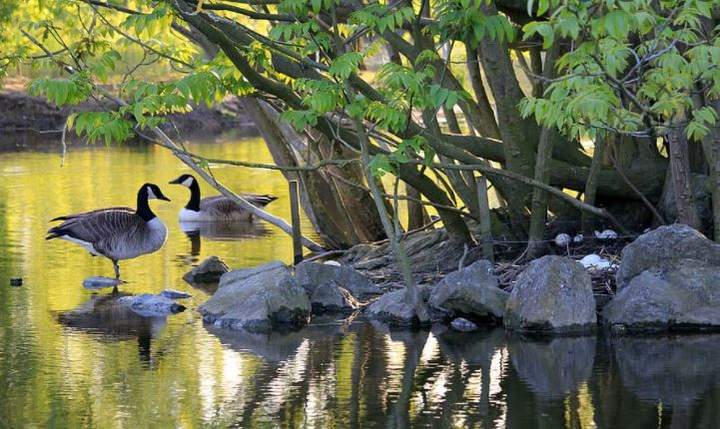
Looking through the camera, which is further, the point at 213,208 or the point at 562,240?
the point at 213,208

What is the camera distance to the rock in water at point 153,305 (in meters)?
14.2

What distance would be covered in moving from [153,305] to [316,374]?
357cm

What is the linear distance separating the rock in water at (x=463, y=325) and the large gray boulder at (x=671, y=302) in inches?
51.9

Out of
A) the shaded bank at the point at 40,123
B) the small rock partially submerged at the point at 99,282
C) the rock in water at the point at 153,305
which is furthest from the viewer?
the shaded bank at the point at 40,123

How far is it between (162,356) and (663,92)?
494 cm

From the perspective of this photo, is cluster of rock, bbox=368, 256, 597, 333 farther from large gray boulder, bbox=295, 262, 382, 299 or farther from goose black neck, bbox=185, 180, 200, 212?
goose black neck, bbox=185, 180, 200, 212

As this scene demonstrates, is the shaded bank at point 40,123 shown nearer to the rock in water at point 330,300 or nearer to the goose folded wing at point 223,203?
the goose folded wing at point 223,203

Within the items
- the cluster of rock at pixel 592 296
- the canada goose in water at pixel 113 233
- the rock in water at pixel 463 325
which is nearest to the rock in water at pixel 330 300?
the cluster of rock at pixel 592 296

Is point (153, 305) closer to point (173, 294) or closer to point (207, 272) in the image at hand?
point (173, 294)

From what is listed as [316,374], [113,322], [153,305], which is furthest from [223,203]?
[316,374]

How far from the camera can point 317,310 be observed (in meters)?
14.3

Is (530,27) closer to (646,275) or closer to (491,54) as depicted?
(646,275)

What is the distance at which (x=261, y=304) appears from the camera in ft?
44.7

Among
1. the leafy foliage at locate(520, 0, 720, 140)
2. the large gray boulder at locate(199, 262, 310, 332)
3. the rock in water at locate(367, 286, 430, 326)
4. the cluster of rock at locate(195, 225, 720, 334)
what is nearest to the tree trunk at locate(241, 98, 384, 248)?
the large gray boulder at locate(199, 262, 310, 332)
